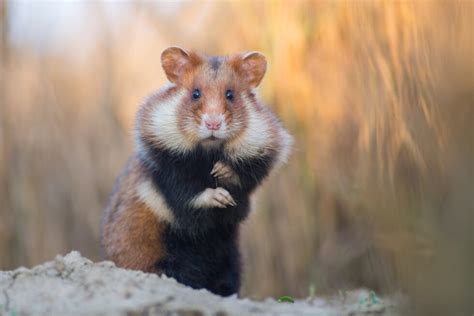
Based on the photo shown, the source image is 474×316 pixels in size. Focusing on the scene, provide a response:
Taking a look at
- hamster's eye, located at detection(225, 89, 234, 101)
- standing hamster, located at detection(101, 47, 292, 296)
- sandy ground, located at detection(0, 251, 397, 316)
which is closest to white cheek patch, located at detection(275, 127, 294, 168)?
standing hamster, located at detection(101, 47, 292, 296)

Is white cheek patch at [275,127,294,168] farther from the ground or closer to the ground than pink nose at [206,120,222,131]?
closer to the ground

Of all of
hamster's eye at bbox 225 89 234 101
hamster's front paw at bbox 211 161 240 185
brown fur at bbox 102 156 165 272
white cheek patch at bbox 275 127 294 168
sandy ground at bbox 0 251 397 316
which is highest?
hamster's eye at bbox 225 89 234 101

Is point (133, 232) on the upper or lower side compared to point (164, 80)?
lower

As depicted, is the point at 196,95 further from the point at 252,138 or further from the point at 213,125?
the point at 252,138

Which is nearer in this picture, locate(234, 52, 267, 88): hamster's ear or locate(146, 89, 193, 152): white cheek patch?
locate(146, 89, 193, 152): white cheek patch

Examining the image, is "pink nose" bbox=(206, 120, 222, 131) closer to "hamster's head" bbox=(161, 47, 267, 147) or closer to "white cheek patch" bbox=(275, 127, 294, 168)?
"hamster's head" bbox=(161, 47, 267, 147)

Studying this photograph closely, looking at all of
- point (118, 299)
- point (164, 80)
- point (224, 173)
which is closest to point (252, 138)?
point (224, 173)

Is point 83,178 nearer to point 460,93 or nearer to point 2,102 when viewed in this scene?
point 2,102

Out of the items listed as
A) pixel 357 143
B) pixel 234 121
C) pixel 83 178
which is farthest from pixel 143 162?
pixel 83 178
